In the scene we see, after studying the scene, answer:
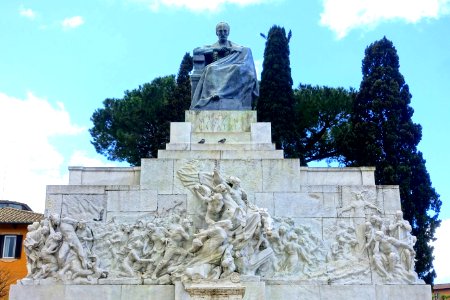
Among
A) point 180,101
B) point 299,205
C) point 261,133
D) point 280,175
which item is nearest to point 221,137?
point 261,133

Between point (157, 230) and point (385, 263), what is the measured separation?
503 cm

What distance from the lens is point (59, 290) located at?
38.6ft

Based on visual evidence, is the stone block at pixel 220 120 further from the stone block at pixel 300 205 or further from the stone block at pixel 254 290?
the stone block at pixel 254 290

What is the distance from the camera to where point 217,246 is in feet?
38.3

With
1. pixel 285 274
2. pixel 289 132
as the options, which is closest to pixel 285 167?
pixel 285 274

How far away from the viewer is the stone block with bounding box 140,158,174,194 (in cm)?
1297

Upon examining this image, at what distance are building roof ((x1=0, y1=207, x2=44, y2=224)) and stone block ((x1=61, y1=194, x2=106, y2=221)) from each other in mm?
13579

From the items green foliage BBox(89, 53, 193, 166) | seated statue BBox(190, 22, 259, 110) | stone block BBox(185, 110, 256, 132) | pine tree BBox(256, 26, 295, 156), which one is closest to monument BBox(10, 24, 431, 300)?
stone block BBox(185, 110, 256, 132)

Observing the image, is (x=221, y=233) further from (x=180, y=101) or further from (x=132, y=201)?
(x=180, y=101)

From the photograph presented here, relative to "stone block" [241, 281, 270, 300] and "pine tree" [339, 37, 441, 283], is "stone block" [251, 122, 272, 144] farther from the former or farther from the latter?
"pine tree" [339, 37, 441, 283]

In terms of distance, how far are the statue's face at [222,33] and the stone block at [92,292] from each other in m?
7.48

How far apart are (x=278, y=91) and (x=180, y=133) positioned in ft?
38.3

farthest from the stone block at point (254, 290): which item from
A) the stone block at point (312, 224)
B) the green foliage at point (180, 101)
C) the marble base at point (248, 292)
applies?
the green foliage at point (180, 101)

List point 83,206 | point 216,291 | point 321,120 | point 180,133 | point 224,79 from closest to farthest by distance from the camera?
point 216,291
point 83,206
point 180,133
point 224,79
point 321,120
